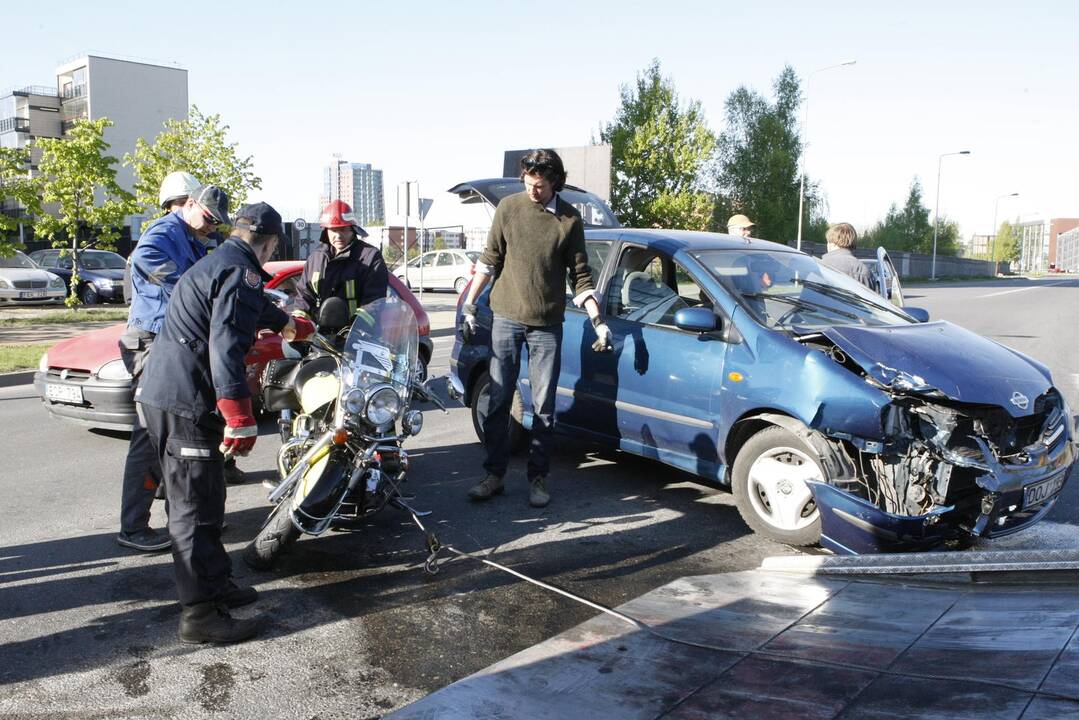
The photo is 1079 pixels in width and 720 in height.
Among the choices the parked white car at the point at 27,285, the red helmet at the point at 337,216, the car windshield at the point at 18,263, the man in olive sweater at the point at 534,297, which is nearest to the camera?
the man in olive sweater at the point at 534,297

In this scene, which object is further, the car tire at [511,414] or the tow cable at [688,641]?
the car tire at [511,414]

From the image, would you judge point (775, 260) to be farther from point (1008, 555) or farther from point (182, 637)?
point (182, 637)

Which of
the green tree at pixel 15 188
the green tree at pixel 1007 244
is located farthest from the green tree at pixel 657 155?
the green tree at pixel 1007 244

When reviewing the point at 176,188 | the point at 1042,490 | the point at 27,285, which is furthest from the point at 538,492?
the point at 27,285

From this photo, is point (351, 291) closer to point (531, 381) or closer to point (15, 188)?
point (531, 381)

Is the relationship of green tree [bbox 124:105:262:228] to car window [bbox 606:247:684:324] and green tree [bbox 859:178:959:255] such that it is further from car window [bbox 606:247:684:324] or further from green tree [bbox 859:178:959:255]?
green tree [bbox 859:178:959:255]

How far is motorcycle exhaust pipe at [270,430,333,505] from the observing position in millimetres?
4219

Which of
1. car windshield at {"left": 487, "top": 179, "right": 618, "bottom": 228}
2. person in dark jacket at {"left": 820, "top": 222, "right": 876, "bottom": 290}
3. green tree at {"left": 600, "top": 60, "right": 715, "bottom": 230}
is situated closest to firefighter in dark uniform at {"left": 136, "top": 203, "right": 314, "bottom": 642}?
person in dark jacket at {"left": 820, "top": 222, "right": 876, "bottom": 290}

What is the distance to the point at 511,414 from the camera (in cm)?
658

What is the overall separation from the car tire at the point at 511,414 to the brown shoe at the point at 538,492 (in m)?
0.91

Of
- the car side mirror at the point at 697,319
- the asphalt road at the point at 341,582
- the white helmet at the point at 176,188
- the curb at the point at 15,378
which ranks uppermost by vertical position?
the white helmet at the point at 176,188

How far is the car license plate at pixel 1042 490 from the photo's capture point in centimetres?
434

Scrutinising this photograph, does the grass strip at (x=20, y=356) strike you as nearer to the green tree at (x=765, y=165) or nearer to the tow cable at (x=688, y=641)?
the tow cable at (x=688, y=641)

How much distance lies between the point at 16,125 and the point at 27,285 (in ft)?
244
